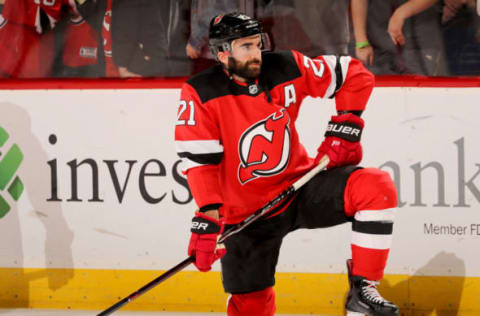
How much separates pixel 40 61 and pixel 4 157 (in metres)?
0.51

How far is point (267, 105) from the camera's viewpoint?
2.73 metres

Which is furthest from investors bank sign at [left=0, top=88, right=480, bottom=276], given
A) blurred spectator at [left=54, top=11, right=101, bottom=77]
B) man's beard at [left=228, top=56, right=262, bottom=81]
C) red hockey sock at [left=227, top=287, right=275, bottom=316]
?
man's beard at [left=228, top=56, right=262, bottom=81]

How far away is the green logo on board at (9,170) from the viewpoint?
3844 mm

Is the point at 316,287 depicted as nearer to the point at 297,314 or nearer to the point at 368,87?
the point at 297,314

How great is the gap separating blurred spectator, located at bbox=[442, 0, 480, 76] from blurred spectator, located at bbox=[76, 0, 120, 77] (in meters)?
1.57

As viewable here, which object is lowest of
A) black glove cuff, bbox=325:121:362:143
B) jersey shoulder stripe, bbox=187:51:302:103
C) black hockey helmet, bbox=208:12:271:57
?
black glove cuff, bbox=325:121:362:143

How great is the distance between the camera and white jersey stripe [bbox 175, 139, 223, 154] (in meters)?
2.66

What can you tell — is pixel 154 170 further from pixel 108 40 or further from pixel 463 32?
pixel 463 32

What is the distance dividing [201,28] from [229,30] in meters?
1.06

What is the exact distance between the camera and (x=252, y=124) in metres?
2.73

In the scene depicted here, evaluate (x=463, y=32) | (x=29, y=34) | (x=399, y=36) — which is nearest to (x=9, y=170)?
(x=29, y=34)

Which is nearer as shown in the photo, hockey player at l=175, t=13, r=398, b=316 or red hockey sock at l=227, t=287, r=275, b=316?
hockey player at l=175, t=13, r=398, b=316

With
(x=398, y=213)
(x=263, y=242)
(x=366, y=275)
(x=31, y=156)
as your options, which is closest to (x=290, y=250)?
(x=398, y=213)

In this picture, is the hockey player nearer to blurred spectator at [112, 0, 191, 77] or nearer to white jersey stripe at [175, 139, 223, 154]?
white jersey stripe at [175, 139, 223, 154]
